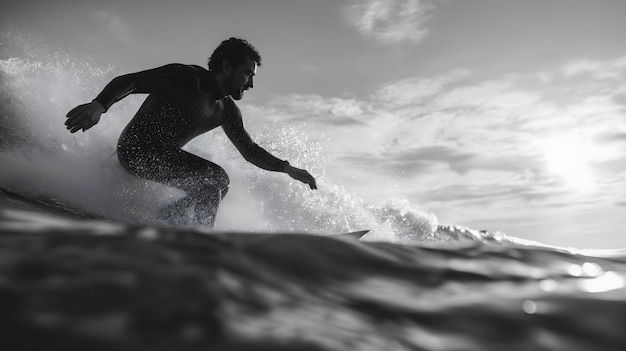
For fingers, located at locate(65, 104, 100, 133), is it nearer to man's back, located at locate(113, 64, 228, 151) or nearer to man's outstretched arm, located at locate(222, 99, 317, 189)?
man's back, located at locate(113, 64, 228, 151)

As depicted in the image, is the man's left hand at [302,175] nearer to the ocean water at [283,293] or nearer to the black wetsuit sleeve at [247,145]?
the black wetsuit sleeve at [247,145]

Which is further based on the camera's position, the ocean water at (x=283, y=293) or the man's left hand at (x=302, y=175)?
the man's left hand at (x=302, y=175)

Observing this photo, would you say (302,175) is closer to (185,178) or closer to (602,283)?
(185,178)

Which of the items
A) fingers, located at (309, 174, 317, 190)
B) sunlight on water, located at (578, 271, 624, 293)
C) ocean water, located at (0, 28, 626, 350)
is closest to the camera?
ocean water, located at (0, 28, 626, 350)

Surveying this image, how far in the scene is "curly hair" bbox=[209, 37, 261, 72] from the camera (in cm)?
409

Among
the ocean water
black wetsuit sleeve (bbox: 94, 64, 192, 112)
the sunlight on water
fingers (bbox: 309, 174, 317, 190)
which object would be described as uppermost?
black wetsuit sleeve (bbox: 94, 64, 192, 112)

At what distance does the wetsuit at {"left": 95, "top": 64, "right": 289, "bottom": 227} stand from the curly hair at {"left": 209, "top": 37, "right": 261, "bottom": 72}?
5.9 inches

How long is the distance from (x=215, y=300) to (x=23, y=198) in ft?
12.0

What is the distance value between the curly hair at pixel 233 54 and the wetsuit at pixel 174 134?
0.15m

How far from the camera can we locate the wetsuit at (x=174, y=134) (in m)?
3.88

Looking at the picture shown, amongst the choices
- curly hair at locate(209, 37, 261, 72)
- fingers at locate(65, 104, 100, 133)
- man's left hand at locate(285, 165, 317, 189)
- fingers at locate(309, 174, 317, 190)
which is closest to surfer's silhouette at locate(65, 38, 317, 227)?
curly hair at locate(209, 37, 261, 72)

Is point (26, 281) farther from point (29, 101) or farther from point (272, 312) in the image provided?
point (29, 101)

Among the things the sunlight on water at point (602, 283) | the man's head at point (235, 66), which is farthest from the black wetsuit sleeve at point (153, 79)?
the sunlight on water at point (602, 283)

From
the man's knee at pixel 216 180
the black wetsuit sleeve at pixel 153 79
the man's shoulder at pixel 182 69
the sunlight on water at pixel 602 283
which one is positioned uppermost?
the man's shoulder at pixel 182 69
